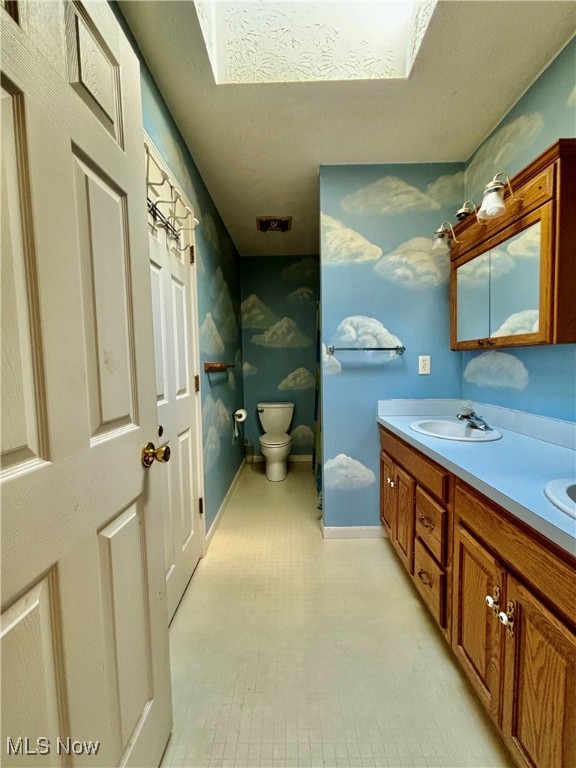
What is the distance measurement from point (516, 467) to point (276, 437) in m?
2.27

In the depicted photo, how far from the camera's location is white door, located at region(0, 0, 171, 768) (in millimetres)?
444

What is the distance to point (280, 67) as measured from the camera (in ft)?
4.23

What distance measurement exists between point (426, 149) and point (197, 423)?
6.70 feet

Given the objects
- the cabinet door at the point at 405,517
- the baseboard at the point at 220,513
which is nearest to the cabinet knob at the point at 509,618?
the cabinet door at the point at 405,517

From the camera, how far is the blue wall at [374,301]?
184 cm

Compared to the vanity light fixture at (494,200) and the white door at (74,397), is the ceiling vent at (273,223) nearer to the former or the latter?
the vanity light fixture at (494,200)

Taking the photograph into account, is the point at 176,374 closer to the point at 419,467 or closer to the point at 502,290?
the point at 419,467

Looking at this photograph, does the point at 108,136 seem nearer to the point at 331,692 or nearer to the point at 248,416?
the point at 331,692

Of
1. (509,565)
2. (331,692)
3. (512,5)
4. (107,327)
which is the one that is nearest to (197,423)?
(107,327)

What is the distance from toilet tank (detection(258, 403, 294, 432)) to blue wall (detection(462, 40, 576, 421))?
1958 millimetres

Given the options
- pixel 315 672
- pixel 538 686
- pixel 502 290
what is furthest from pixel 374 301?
pixel 315 672

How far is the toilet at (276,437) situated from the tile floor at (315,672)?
1166mm

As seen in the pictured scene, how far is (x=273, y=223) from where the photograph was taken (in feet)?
8.68

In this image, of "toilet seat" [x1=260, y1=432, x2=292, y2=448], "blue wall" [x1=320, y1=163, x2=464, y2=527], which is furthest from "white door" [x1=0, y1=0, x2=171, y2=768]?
"toilet seat" [x1=260, y1=432, x2=292, y2=448]
